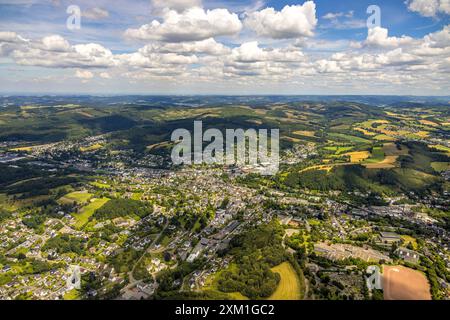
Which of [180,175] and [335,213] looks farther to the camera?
[180,175]

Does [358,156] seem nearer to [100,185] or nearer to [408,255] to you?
[408,255]

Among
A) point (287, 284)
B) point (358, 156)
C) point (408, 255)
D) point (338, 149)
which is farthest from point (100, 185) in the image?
point (338, 149)

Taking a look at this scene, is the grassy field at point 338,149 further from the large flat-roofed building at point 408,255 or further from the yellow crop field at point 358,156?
the large flat-roofed building at point 408,255

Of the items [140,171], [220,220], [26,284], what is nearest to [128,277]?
[26,284]

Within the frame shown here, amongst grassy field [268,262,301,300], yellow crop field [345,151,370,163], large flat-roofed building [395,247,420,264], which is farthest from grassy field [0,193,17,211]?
yellow crop field [345,151,370,163]

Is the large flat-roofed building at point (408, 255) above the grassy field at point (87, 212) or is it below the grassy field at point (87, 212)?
below

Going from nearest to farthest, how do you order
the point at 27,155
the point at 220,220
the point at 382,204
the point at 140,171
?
1. the point at 220,220
2. the point at 382,204
3. the point at 140,171
4. the point at 27,155

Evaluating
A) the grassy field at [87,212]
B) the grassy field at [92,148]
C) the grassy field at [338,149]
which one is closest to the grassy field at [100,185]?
the grassy field at [87,212]

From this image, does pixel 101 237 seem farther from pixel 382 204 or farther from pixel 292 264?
pixel 382 204
